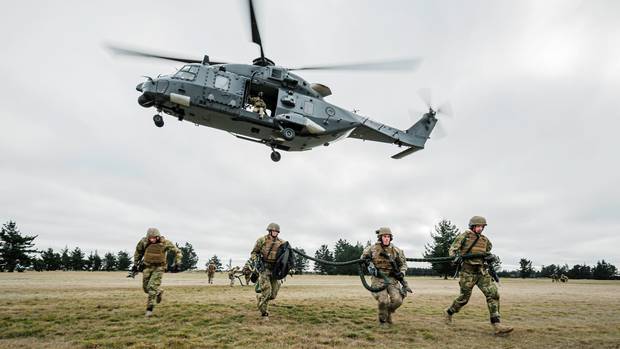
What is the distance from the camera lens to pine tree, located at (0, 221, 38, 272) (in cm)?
5906

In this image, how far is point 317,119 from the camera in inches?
676

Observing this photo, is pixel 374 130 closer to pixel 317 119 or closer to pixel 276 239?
pixel 317 119

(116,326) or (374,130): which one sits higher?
(374,130)

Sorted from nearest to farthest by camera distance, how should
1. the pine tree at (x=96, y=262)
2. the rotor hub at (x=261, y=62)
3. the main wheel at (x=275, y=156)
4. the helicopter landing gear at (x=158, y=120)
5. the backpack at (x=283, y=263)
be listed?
the backpack at (x=283, y=263), the helicopter landing gear at (x=158, y=120), the rotor hub at (x=261, y=62), the main wheel at (x=275, y=156), the pine tree at (x=96, y=262)

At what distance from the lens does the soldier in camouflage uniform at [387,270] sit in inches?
333

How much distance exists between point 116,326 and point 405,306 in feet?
28.1

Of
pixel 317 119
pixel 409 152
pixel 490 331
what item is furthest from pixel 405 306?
pixel 409 152

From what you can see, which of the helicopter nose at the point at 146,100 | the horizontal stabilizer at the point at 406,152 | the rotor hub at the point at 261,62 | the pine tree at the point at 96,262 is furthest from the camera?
the pine tree at the point at 96,262

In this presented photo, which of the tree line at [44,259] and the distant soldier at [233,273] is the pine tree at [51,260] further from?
the distant soldier at [233,273]

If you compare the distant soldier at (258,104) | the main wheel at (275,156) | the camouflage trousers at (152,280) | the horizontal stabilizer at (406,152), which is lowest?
the camouflage trousers at (152,280)

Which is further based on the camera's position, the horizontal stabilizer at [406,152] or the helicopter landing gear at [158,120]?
the horizontal stabilizer at [406,152]

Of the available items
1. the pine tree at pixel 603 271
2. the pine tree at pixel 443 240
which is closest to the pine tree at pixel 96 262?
the pine tree at pixel 443 240

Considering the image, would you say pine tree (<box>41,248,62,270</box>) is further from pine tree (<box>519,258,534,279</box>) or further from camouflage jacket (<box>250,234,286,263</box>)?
pine tree (<box>519,258,534,279</box>)

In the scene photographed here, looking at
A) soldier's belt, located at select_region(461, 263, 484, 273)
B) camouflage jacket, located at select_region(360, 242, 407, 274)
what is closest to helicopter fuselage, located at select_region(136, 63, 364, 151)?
camouflage jacket, located at select_region(360, 242, 407, 274)
